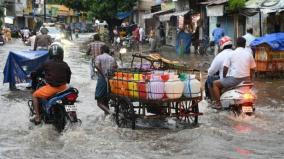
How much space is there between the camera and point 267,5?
21.3 m

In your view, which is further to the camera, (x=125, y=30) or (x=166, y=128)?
(x=125, y=30)

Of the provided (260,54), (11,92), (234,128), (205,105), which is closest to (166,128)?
(234,128)

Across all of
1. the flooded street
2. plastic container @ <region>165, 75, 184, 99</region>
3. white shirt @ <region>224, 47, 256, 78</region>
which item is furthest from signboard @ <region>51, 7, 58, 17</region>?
plastic container @ <region>165, 75, 184, 99</region>

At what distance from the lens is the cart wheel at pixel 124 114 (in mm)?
10089

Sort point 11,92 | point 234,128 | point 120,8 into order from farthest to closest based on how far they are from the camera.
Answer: point 120,8
point 11,92
point 234,128

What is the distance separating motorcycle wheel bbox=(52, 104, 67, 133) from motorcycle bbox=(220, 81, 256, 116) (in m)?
3.23

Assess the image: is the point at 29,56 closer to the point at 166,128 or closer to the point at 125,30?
the point at 166,128

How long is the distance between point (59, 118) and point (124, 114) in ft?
4.08

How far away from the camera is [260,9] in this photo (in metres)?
21.5

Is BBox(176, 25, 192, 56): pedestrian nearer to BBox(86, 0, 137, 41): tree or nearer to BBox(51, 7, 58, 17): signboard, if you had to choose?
BBox(86, 0, 137, 41): tree

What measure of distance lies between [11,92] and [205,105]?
565cm

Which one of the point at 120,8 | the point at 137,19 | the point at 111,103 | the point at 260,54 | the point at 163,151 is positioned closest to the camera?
the point at 163,151

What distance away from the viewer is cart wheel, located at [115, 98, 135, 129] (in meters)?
10.1

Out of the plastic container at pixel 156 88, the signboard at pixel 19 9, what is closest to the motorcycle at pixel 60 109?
the plastic container at pixel 156 88
